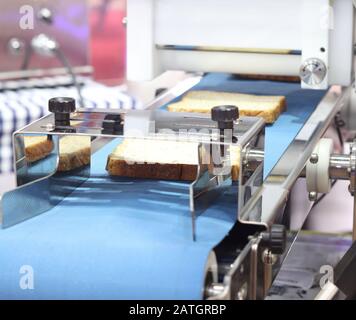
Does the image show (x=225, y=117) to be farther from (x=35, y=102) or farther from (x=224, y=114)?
(x=35, y=102)

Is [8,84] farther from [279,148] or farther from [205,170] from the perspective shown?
[205,170]

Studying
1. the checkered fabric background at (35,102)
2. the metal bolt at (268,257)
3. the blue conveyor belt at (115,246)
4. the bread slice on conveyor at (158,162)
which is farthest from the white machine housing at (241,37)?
the checkered fabric background at (35,102)

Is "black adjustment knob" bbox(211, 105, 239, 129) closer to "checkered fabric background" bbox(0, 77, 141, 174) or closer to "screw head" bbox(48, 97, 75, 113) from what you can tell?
"screw head" bbox(48, 97, 75, 113)

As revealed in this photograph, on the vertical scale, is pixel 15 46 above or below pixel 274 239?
above

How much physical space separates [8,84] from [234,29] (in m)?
1.66

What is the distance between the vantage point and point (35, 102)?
3199 millimetres

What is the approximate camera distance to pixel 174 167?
150 centimetres

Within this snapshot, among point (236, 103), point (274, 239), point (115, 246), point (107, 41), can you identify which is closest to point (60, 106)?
point (115, 246)

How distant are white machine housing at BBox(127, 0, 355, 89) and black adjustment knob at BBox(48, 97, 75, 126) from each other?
1.84 feet

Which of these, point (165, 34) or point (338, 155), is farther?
point (165, 34)

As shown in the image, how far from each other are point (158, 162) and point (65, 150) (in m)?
0.16

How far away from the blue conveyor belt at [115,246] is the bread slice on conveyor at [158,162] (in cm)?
4

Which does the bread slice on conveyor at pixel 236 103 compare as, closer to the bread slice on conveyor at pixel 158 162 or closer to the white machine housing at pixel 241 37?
the white machine housing at pixel 241 37
